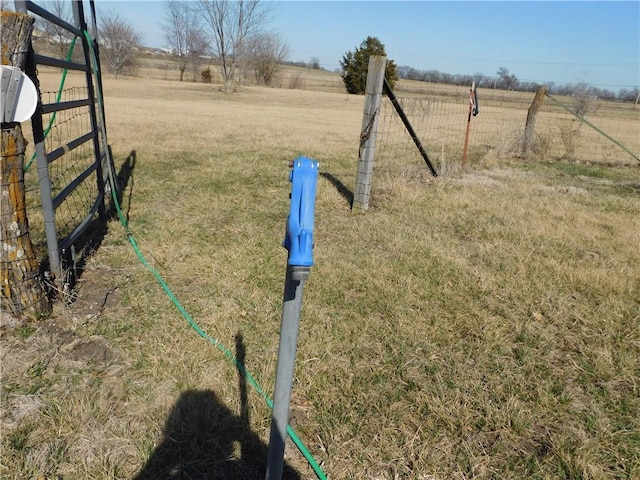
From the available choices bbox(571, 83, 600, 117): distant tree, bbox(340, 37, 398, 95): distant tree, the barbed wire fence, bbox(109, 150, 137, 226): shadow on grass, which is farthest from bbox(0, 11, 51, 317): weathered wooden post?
bbox(340, 37, 398, 95): distant tree

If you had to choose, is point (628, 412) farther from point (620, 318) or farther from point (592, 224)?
point (592, 224)

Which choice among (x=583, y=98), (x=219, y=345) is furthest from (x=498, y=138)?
(x=219, y=345)

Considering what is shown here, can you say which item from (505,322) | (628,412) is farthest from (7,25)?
(628,412)

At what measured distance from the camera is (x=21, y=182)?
2.77m

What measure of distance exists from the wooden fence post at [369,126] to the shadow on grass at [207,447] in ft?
12.4

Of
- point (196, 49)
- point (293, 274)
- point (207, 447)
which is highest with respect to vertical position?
point (196, 49)

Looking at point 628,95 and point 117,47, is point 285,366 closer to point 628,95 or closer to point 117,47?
point 628,95

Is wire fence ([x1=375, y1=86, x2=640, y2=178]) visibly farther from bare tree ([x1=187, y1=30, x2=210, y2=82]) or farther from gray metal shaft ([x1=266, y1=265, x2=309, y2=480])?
bare tree ([x1=187, y1=30, x2=210, y2=82])

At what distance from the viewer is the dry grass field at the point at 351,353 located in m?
2.10

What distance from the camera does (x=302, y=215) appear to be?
1170 mm

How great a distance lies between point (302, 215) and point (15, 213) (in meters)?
2.43

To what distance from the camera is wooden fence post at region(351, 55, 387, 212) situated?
534 cm

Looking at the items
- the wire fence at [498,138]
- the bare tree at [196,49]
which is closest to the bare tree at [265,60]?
the bare tree at [196,49]

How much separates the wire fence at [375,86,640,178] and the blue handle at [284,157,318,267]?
522 cm
